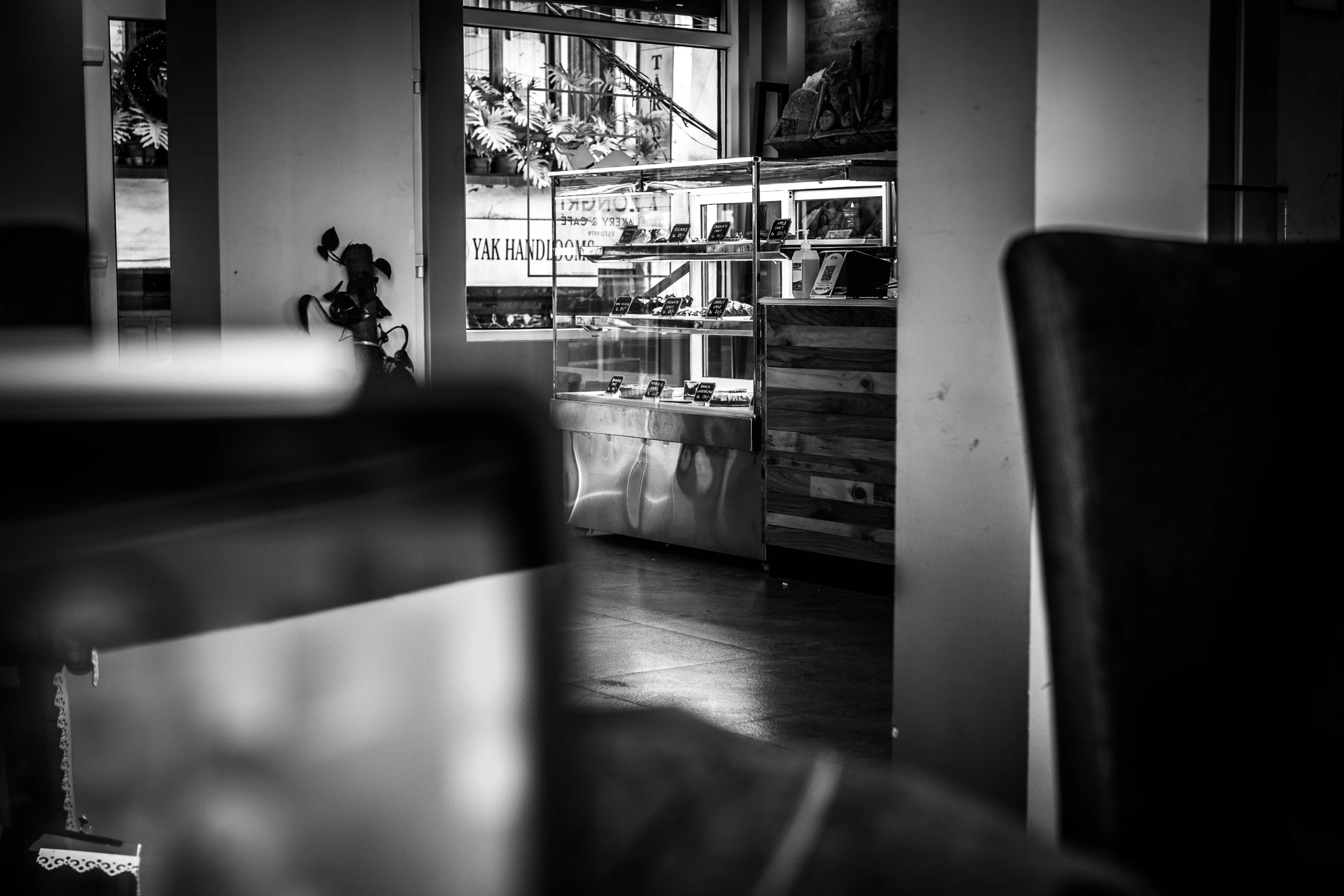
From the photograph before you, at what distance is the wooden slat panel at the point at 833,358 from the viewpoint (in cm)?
548

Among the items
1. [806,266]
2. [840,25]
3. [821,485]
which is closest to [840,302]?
[806,266]

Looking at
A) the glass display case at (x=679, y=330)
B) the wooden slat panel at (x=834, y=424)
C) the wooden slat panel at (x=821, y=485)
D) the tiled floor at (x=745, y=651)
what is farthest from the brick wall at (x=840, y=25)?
the tiled floor at (x=745, y=651)

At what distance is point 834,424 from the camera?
572cm

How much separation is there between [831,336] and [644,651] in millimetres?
1762

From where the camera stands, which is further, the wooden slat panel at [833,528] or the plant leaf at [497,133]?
the plant leaf at [497,133]

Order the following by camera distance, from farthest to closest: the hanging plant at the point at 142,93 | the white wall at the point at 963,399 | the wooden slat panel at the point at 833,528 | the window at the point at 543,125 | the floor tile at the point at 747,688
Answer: the window at the point at 543,125
the hanging plant at the point at 142,93
the wooden slat panel at the point at 833,528
the floor tile at the point at 747,688
the white wall at the point at 963,399

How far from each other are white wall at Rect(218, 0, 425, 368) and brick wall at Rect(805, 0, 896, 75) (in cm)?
298

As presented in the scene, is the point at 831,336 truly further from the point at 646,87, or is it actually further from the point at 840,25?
the point at 646,87

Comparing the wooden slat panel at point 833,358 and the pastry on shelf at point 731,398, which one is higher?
the wooden slat panel at point 833,358

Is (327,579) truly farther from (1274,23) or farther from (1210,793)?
(1274,23)

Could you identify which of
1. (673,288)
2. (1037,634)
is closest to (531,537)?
(1037,634)

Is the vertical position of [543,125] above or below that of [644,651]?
above

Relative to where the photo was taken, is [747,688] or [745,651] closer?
[747,688]

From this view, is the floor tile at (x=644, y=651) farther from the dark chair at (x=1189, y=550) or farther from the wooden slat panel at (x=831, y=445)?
the dark chair at (x=1189, y=550)
